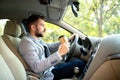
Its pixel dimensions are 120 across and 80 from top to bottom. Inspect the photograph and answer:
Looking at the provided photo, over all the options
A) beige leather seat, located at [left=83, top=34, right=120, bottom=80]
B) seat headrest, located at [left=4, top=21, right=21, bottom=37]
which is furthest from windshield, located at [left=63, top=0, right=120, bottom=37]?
beige leather seat, located at [left=83, top=34, right=120, bottom=80]

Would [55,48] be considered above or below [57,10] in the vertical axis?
below

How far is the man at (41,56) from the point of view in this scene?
2.70m

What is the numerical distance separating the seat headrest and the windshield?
1.90 meters

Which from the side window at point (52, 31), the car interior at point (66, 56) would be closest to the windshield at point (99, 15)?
the side window at point (52, 31)

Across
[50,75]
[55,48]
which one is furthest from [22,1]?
[50,75]

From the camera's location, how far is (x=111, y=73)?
197 centimetres

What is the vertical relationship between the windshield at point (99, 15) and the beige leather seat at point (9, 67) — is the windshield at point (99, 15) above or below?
below

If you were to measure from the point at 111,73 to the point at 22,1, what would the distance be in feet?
8.03

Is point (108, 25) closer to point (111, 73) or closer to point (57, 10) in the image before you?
point (57, 10)

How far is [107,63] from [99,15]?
351 centimetres

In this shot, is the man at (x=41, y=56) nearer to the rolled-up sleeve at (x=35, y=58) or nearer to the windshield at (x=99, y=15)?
the rolled-up sleeve at (x=35, y=58)

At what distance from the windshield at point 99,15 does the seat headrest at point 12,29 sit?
1904mm

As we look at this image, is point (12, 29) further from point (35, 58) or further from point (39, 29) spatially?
point (35, 58)

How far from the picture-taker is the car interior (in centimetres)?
202
